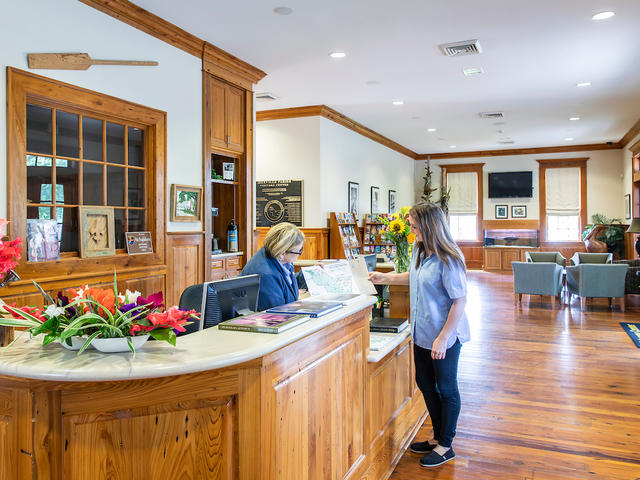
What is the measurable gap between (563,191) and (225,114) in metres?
10.9

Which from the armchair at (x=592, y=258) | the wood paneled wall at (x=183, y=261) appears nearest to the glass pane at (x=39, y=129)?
the wood paneled wall at (x=183, y=261)

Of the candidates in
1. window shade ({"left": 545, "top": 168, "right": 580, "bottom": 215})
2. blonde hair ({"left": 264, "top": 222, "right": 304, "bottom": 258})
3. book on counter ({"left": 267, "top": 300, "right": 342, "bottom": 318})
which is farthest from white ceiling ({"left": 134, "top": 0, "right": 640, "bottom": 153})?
window shade ({"left": 545, "top": 168, "right": 580, "bottom": 215})

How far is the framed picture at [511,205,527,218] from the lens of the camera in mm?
13891

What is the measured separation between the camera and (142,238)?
4617mm

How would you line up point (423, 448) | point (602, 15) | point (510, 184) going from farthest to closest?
point (510, 184)
point (602, 15)
point (423, 448)

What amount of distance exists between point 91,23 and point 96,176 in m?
1.19

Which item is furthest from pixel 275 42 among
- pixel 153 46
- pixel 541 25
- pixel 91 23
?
pixel 541 25

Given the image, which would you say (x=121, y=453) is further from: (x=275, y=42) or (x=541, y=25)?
(x=541, y=25)

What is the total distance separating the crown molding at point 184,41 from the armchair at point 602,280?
18.0ft

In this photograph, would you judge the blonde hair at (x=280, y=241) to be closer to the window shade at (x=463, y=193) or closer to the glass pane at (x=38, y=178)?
the glass pane at (x=38, y=178)

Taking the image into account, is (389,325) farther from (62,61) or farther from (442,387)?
(62,61)

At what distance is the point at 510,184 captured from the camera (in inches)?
546

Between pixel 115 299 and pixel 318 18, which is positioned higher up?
pixel 318 18

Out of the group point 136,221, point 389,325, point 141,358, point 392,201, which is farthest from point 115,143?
point 392,201
